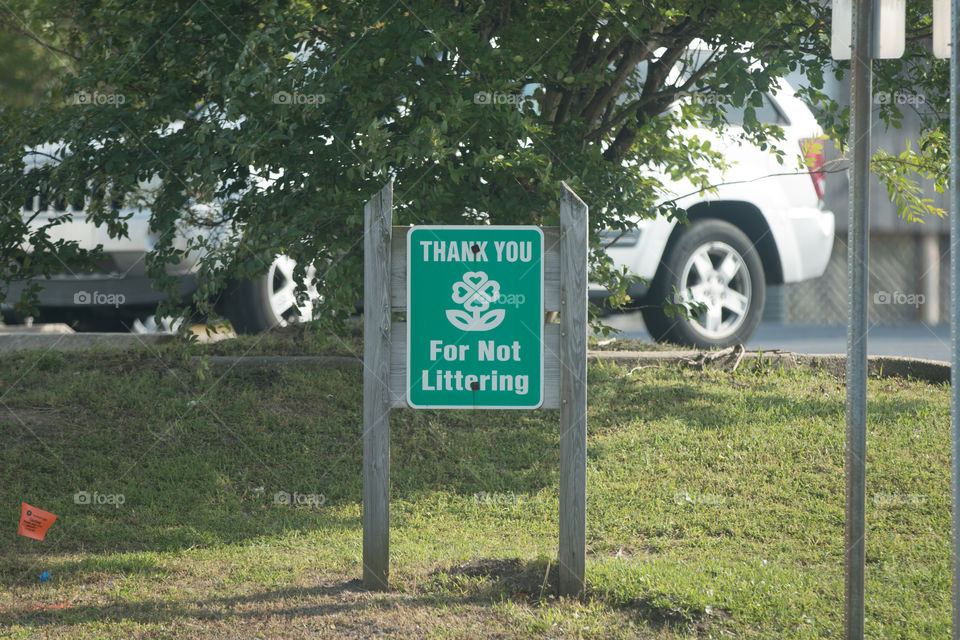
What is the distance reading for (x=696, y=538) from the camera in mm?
5191

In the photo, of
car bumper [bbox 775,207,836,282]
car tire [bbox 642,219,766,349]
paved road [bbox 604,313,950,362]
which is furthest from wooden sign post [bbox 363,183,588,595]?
paved road [bbox 604,313,950,362]

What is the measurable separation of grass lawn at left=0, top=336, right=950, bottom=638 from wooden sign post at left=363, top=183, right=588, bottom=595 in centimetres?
49

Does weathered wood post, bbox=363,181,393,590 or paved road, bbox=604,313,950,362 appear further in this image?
paved road, bbox=604,313,950,362

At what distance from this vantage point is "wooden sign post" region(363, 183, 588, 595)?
430 cm

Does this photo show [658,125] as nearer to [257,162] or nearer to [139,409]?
[257,162]

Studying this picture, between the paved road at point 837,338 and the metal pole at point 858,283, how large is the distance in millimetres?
9367

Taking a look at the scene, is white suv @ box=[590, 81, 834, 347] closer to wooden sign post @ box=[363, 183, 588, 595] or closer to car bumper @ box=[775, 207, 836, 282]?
car bumper @ box=[775, 207, 836, 282]

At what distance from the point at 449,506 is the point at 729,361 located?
3148mm

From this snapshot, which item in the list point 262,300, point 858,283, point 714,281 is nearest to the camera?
point 858,283

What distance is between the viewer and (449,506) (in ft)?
19.2

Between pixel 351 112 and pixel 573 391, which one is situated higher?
pixel 351 112

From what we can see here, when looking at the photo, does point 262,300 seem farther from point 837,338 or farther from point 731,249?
point 837,338

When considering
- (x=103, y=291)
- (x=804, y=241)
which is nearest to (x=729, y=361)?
(x=804, y=241)

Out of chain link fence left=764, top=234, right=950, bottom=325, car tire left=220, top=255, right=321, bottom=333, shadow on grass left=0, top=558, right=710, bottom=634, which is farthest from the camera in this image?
chain link fence left=764, top=234, right=950, bottom=325
